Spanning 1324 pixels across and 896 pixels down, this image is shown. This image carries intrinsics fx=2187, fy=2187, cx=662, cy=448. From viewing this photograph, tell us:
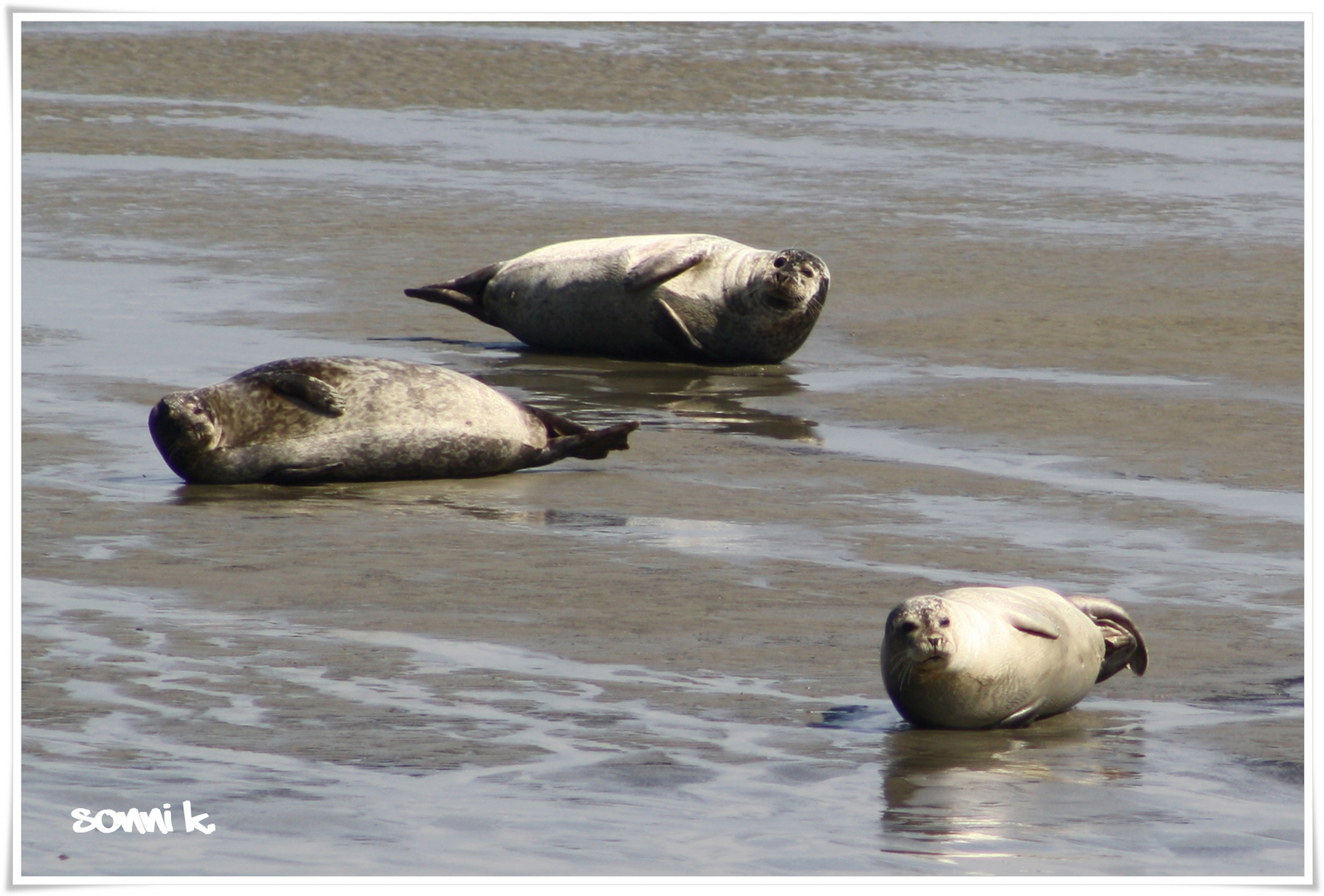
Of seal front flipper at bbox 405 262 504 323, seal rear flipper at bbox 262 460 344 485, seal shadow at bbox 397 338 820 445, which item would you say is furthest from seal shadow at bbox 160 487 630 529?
seal front flipper at bbox 405 262 504 323

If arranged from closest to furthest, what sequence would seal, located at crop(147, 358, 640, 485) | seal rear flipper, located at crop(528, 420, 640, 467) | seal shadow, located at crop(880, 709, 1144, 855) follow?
seal shadow, located at crop(880, 709, 1144, 855)
seal, located at crop(147, 358, 640, 485)
seal rear flipper, located at crop(528, 420, 640, 467)

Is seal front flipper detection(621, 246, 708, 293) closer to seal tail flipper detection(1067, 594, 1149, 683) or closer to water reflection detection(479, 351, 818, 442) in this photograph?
water reflection detection(479, 351, 818, 442)

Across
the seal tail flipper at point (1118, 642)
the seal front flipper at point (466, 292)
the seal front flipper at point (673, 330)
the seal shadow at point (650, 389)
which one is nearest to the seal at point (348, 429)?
the seal shadow at point (650, 389)

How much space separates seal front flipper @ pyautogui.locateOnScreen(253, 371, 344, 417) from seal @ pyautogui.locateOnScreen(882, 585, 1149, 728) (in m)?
2.96

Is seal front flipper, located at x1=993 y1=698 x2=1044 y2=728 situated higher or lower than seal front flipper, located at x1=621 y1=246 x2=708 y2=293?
lower

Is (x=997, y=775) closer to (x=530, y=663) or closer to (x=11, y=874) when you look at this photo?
(x=530, y=663)

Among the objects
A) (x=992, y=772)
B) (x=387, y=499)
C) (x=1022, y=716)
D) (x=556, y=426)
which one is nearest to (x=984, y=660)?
(x=1022, y=716)

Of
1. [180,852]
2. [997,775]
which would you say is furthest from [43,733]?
[997,775]

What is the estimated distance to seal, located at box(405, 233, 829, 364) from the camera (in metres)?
9.95

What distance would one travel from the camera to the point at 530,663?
5.11m

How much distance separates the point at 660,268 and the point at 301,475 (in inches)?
126

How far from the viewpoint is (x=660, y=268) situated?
32.9 feet

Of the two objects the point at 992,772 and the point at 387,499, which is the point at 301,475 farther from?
the point at 992,772
